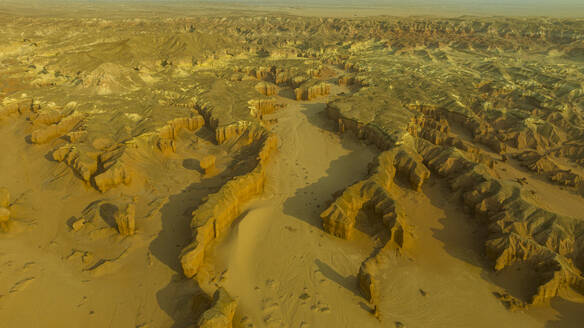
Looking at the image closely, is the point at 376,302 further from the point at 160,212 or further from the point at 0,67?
the point at 0,67

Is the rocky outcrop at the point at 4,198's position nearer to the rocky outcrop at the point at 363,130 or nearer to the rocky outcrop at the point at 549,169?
the rocky outcrop at the point at 363,130

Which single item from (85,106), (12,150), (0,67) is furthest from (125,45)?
(12,150)

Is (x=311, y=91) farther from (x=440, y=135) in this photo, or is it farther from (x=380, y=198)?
(x=380, y=198)

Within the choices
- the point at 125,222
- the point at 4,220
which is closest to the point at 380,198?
the point at 125,222

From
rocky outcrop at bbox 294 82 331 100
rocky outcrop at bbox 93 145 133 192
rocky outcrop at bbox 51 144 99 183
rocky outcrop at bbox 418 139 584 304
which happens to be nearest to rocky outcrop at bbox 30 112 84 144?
rocky outcrop at bbox 51 144 99 183

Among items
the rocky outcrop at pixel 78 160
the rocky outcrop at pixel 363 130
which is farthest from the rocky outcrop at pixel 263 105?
the rocky outcrop at pixel 78 160

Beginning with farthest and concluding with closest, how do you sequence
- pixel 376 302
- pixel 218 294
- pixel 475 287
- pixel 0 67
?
1. pixel 0 67
2. pixel 475 287
3. pixel 376 302
4. pixel 218 294

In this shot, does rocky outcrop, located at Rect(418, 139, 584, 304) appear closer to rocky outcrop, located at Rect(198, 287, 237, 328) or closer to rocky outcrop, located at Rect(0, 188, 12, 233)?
rocky outcrop, located at Rect(198, 287, 237, 328)
